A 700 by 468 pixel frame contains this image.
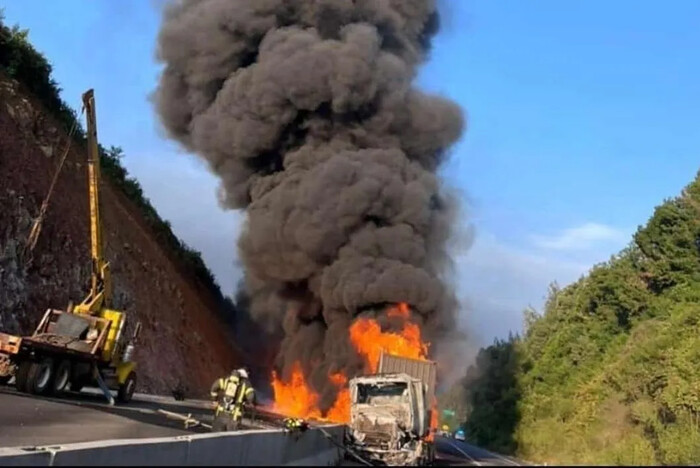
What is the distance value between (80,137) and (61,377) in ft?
73.0

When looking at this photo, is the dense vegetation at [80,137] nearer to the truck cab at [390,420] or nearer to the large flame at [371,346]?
the large flame at [371,346]

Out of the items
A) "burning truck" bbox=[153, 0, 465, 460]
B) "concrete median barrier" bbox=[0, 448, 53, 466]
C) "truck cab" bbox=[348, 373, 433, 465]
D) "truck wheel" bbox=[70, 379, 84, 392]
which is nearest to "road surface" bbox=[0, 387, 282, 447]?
"truck wheel" bbox=[70, 379, 84, 392]

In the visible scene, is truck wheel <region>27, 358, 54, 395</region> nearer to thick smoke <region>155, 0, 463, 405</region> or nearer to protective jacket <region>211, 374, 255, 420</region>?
protective jacket <region>211, 374, 255, 420</region>

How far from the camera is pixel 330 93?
32500 millimetres

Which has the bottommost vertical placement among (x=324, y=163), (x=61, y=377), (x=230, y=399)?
(x=230, y=399)

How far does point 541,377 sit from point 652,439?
22.4 m

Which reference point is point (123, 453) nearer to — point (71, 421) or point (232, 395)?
point (232, 395)

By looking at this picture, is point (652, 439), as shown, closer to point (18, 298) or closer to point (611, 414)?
point (611, 414)

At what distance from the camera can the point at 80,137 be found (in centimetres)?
4056

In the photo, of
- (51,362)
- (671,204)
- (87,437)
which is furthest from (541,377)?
(87,437)

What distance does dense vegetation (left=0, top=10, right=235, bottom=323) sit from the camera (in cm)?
3747

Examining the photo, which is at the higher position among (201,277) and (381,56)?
(381,56)

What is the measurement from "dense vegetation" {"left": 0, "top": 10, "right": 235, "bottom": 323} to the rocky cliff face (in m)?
1.36

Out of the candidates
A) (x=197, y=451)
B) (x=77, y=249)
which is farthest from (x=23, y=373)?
(x=77, y=249)
